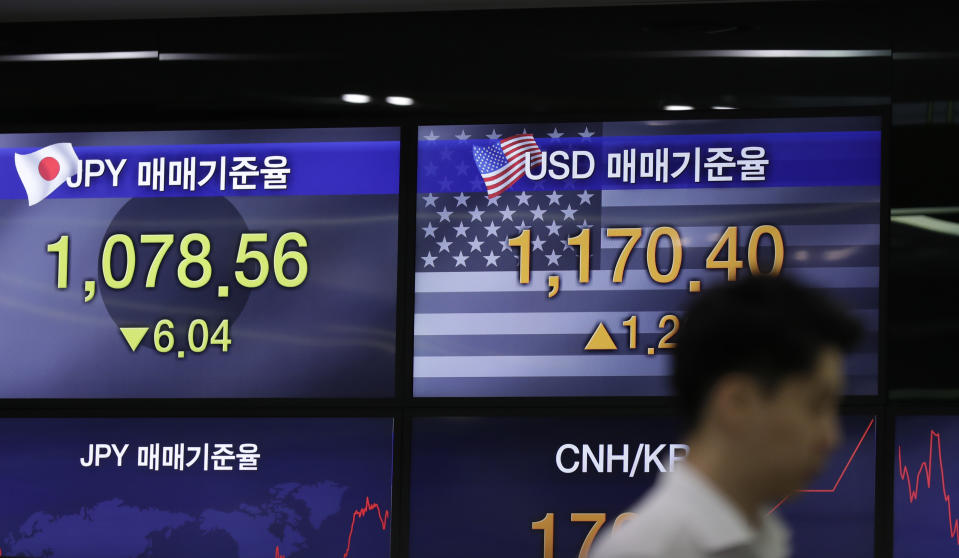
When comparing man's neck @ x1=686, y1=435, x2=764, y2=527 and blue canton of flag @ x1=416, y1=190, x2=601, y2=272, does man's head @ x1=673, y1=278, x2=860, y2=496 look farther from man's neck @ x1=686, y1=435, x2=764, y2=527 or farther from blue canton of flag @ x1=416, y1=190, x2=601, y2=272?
blue canton of flag @ x1=416, y1=190, x2=601, y2=272

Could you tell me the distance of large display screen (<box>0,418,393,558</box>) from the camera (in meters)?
4.09

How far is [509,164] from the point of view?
4.12m

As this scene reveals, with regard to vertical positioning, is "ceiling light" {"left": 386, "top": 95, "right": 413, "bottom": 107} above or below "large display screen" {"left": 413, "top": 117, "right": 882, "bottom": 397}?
above

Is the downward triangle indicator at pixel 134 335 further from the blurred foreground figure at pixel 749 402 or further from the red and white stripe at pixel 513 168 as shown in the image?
the blurred foreground figure at pixel 749 402

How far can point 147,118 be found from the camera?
171 inches

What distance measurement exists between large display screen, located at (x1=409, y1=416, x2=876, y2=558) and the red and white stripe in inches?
32.4

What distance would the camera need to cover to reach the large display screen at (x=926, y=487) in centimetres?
381

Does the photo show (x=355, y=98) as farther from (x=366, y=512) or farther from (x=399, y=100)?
(x=366, y=512)

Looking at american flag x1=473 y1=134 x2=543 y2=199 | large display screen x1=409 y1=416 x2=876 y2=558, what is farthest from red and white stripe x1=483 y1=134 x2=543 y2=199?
large display screen x1=409 y1=416 x2=876 y2=558

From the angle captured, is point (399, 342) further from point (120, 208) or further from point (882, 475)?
point (882, 475)

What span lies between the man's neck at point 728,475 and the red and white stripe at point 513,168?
291 cm

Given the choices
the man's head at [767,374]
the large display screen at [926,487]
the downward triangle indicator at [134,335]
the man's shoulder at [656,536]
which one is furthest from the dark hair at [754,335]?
the downward triangle indicator at [134,335]

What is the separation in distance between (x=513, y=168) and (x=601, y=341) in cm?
69

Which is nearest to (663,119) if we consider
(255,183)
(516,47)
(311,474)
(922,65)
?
(516,47)
